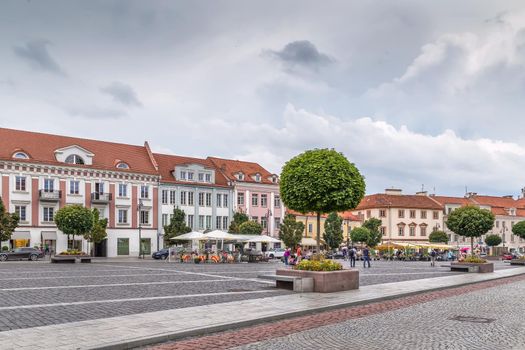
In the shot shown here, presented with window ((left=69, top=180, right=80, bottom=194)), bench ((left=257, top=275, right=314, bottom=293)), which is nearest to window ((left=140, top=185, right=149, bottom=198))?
window ((left=69, top=180, right=80, bottom=194))

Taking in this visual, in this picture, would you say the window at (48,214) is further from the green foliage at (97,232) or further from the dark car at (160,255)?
the dark car at (160,255)

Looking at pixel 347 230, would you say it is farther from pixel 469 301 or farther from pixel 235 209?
pixel 469 301

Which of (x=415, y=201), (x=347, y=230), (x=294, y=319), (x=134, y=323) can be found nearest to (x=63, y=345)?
(x=134, y=323)

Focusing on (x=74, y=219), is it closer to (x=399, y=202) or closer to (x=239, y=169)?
(x=239, y=169)

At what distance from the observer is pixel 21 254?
45.0 m

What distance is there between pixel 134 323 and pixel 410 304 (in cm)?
834

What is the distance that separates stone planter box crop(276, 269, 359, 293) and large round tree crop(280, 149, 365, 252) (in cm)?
188

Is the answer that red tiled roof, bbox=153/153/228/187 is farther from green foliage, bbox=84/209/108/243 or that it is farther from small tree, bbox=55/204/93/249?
small tree, bbox=55/204/93/249

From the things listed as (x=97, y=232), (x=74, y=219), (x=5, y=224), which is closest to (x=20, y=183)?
(x=5, y=224)

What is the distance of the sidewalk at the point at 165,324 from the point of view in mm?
8906

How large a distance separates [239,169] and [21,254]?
33236mm

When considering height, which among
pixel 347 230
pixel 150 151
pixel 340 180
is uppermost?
pixel 150 151

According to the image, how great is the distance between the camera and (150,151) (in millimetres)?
66125

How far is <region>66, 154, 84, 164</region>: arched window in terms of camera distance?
57.2m
